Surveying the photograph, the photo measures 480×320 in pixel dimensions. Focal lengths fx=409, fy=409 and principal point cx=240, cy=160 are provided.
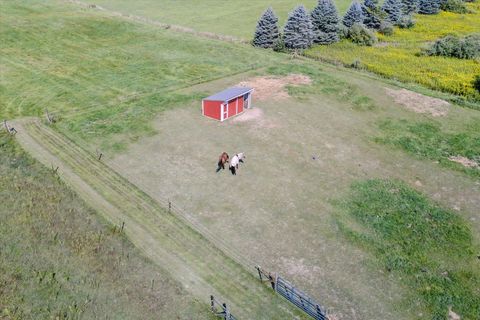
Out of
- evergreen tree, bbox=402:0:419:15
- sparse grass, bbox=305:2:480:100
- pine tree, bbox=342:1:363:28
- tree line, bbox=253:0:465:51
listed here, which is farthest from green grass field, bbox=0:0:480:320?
evergreen tree, bbox=402:0:419:15

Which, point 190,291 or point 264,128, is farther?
point 264,128

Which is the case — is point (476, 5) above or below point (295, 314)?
above

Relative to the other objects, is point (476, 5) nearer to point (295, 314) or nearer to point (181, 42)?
point (181, 42)

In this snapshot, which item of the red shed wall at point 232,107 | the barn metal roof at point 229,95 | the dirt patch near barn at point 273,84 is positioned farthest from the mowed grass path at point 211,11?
the red shed wall at point 232,107

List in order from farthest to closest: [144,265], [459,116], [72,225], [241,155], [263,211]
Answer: [459,116]
[241,155]
[263,211]
[72,225]
[144,265]

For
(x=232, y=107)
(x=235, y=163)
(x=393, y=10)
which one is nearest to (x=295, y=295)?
(x=235, y=163)

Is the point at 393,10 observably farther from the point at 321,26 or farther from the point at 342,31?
the point at 321,26

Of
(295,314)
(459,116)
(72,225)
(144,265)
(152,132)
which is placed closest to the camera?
(295,314)

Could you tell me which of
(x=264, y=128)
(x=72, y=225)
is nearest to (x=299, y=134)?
(x=264, y=128)
